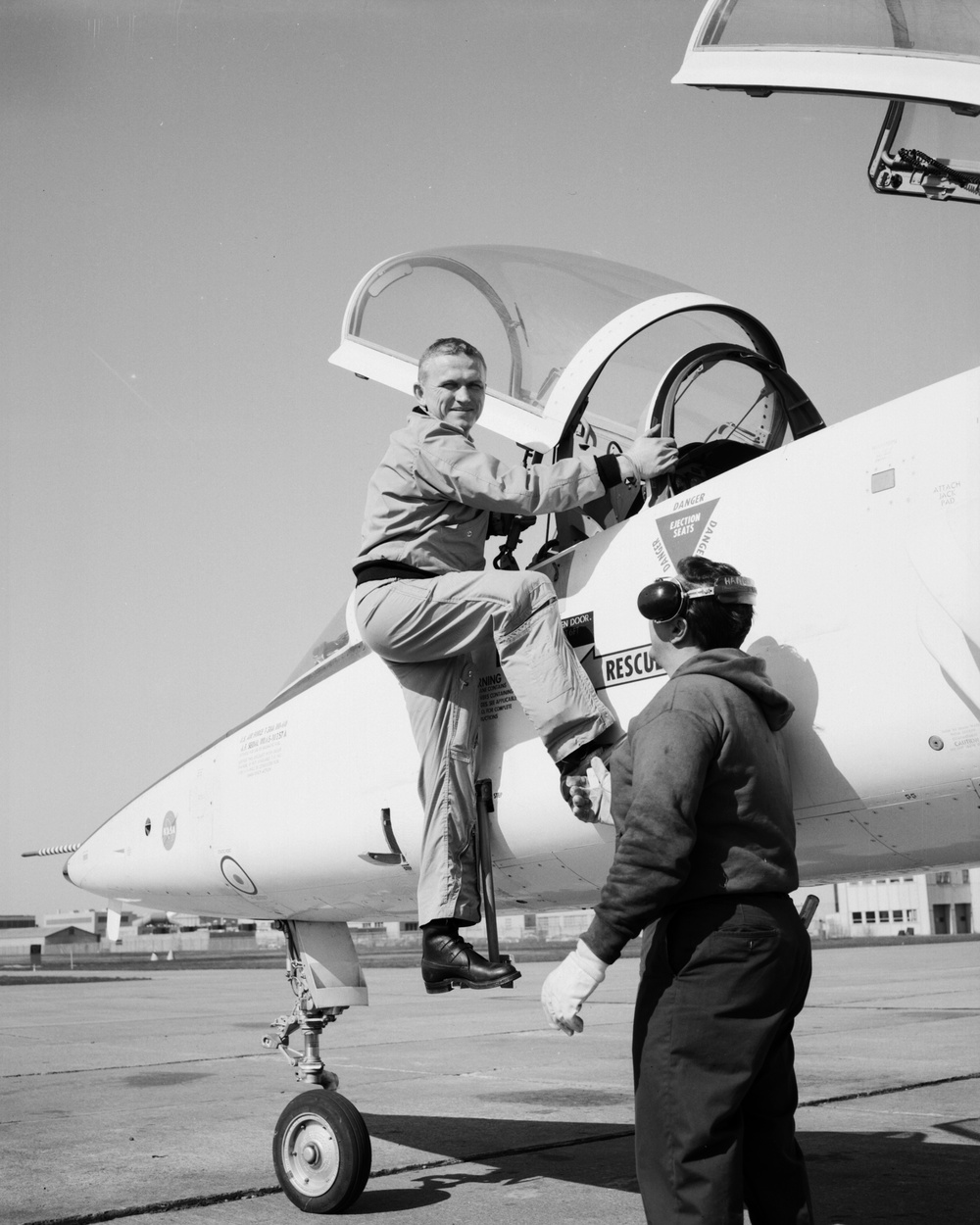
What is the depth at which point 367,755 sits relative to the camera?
15.4ft

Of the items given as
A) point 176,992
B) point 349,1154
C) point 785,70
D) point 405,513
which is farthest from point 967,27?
point 176,992

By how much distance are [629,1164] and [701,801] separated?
3.49m

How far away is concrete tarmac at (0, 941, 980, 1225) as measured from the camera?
5086mm

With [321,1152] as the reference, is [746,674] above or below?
above

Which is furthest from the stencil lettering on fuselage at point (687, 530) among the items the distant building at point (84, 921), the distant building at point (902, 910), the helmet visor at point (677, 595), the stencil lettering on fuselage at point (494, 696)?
the distant building at point (84, 921)

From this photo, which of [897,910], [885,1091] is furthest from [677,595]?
[897,910]

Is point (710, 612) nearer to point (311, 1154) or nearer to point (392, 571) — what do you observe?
point (392, 571)

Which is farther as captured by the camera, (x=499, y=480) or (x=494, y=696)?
(x=494, y=696)

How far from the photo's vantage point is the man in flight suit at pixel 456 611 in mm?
3705

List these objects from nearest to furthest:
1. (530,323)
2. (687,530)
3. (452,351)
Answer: (687,530) < (452,351) < (530,323)

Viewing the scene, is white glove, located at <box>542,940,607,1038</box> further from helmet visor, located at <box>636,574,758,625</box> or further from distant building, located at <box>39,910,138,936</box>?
distant building, located at <box>39,910,138,936</box>

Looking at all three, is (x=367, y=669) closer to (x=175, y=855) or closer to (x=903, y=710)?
(x=175, y=855)

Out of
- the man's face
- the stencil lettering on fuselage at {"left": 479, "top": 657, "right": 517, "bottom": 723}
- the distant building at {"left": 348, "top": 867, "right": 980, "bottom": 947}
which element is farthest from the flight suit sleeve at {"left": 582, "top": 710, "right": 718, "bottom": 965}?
the distant building at {"left": 348, "top": 867, "right": 980, "bottom": 947}

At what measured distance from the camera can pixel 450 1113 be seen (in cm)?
760
